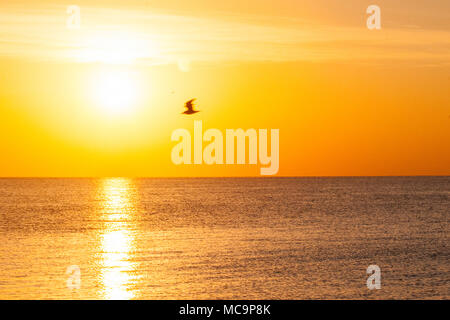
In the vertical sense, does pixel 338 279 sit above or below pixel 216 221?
below

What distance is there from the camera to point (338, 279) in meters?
41.2

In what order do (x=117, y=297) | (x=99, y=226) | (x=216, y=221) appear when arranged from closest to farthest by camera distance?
(x=117, y=297), (x=99, y=226), (x=216, y=221)

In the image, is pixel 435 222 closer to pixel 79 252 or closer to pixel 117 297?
pixel 79 252

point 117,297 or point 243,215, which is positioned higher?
point 243,215

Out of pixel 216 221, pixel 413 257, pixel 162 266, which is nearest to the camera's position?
pixel 162 266

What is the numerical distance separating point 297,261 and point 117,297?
1708cm

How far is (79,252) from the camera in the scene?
55.2 meters

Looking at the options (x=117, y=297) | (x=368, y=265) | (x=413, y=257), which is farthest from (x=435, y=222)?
(x=117, y=297)

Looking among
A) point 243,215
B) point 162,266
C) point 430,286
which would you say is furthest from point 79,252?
point 243,215

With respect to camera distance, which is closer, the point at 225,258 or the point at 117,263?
the point at 117,263
